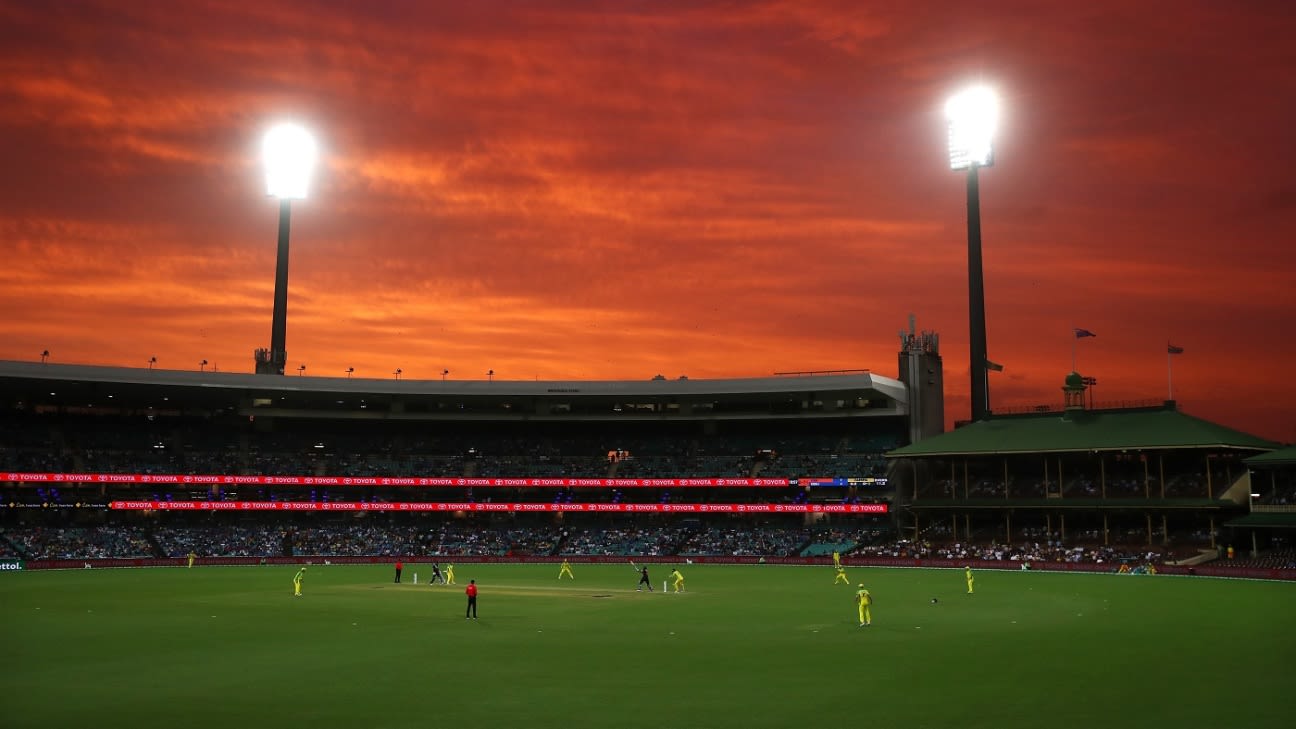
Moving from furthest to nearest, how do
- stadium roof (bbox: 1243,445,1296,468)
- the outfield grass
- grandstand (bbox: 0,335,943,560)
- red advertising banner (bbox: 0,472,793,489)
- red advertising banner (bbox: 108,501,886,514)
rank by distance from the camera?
red advertising banner (bbox: 108,501,886,514)
grandstand (bbox: 0,335,943,560)
red advertising banner (bbox: 0,472,793,489)
stadium roof (bbox: 1243,445,1296,468)
the outfield grass

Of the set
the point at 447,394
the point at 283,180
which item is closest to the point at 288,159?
the point at 283,180

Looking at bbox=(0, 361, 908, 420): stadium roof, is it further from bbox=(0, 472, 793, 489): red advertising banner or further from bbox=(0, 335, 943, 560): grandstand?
bbox=(0, 472, 793, 489): red advertising banner

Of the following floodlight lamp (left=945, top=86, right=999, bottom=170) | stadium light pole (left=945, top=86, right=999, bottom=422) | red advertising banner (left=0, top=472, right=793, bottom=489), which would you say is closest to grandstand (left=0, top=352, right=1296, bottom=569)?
red advertising banner (left=0, top=472, right=793, bottom=489)

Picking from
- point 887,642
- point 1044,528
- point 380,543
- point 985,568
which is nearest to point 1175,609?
point 887,642

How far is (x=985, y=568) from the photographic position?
7712 cm

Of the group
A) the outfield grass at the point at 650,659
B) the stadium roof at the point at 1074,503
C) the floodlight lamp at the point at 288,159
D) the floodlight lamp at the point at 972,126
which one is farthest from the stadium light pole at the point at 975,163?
the floodlight lamp at the point at 288,159

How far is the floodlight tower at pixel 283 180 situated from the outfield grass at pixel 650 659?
174 feet

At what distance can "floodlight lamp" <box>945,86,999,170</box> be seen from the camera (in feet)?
307

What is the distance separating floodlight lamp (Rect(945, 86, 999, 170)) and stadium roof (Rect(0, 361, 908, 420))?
68.1 ft

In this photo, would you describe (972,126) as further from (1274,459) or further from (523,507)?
(523,507)

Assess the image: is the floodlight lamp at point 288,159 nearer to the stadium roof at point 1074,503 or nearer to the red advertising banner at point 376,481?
the red advertising banner at point 376,481

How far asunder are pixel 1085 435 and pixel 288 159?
72054 millimetres

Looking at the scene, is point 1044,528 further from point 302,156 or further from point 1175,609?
point 302,156

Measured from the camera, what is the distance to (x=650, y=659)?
99.8ft
